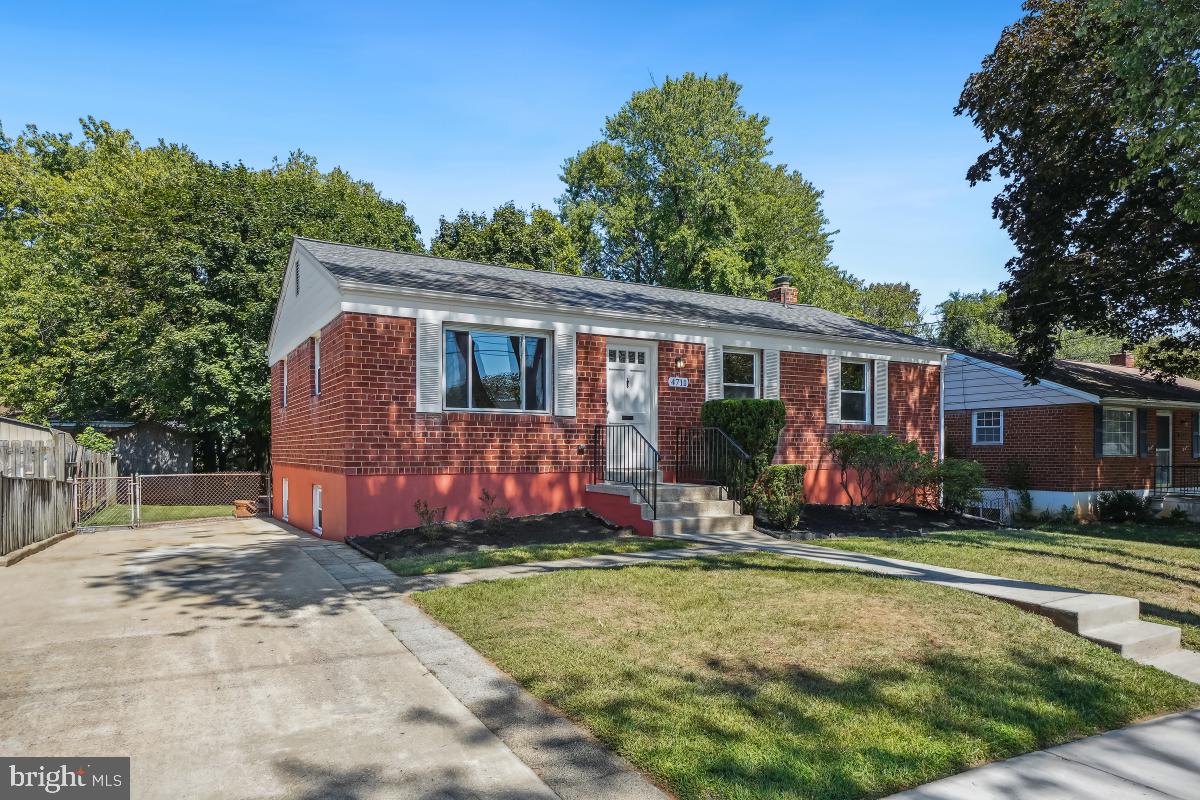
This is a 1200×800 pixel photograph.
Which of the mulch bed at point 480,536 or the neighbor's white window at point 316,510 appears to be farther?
the neighbor's white window at point 316,510

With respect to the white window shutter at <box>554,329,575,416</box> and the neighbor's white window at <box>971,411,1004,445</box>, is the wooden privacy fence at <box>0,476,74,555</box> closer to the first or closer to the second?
the white window shutter at <box>554,329,575,416</box>

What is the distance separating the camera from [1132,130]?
341 inches

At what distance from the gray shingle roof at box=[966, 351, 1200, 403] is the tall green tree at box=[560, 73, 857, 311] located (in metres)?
12.9

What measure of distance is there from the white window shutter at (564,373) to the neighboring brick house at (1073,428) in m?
14.7

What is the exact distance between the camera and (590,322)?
1207 cm

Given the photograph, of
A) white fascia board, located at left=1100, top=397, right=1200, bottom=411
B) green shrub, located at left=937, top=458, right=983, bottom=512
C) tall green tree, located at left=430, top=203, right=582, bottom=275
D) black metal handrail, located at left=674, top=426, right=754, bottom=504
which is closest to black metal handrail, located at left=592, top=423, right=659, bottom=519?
black metal handrail, located at left=674, top=426, right=754, bottom=504

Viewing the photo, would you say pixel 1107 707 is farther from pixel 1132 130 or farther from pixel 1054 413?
pixel 1054 413

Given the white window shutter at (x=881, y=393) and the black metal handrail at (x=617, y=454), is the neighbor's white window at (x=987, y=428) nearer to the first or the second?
the white window shutter at (x=881, y=393)

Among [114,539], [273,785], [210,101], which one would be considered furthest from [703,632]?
[210,101]

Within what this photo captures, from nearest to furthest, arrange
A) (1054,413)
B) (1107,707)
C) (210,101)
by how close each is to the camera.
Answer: (1107,707) < (210,101) < (1054,413)

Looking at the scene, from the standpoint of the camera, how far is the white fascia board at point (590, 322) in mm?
10367

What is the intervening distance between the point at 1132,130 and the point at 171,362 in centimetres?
2237

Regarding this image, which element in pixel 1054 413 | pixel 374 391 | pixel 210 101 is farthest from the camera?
pixel 1054 413

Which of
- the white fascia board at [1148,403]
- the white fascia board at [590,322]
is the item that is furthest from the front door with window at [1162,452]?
the white fascia board at [590,322]
